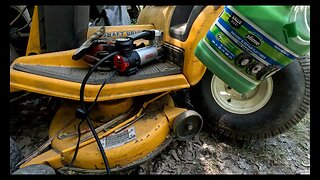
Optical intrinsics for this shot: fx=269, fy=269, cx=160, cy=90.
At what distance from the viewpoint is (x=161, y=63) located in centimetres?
140

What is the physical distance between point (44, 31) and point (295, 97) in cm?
123

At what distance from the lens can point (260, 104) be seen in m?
1.42

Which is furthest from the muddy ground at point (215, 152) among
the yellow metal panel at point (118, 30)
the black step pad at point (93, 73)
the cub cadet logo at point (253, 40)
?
the cub cadet logo at point (253, 40)

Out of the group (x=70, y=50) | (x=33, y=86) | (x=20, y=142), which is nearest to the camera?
(x=33, y=86)

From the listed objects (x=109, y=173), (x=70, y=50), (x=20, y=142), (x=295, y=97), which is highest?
(x=70, y=50)

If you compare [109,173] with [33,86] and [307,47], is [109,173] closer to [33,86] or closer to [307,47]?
[33,86]

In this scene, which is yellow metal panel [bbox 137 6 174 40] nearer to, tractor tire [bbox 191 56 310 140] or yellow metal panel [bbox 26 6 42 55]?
tractor tire [bbox 191 56 310 140]

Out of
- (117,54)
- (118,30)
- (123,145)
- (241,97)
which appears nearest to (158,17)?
(118,30)

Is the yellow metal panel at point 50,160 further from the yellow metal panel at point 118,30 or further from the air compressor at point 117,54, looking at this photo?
the yellow metal panel at point 118,30

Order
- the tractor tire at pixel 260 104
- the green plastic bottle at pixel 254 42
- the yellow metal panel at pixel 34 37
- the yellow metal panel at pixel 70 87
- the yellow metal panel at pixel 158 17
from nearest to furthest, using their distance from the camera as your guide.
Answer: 1. the green plastic bottle at pixel 254 42
2. the yellow metal panel at pixel 70 87
3. the yellow metal panel at pixel 34 37
4. the tractor tire at pixel 260 104
5. the yellow metal panel at pixel 158 17

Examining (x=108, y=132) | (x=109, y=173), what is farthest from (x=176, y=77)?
(x=109, y=173)

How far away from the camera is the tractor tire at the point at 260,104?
135cm

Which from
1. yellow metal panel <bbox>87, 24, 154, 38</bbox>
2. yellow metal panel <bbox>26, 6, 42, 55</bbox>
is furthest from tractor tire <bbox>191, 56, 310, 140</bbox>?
yellow metal panel <bbox>26, 6, 42, 55</bbox>

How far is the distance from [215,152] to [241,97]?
0.33 m
